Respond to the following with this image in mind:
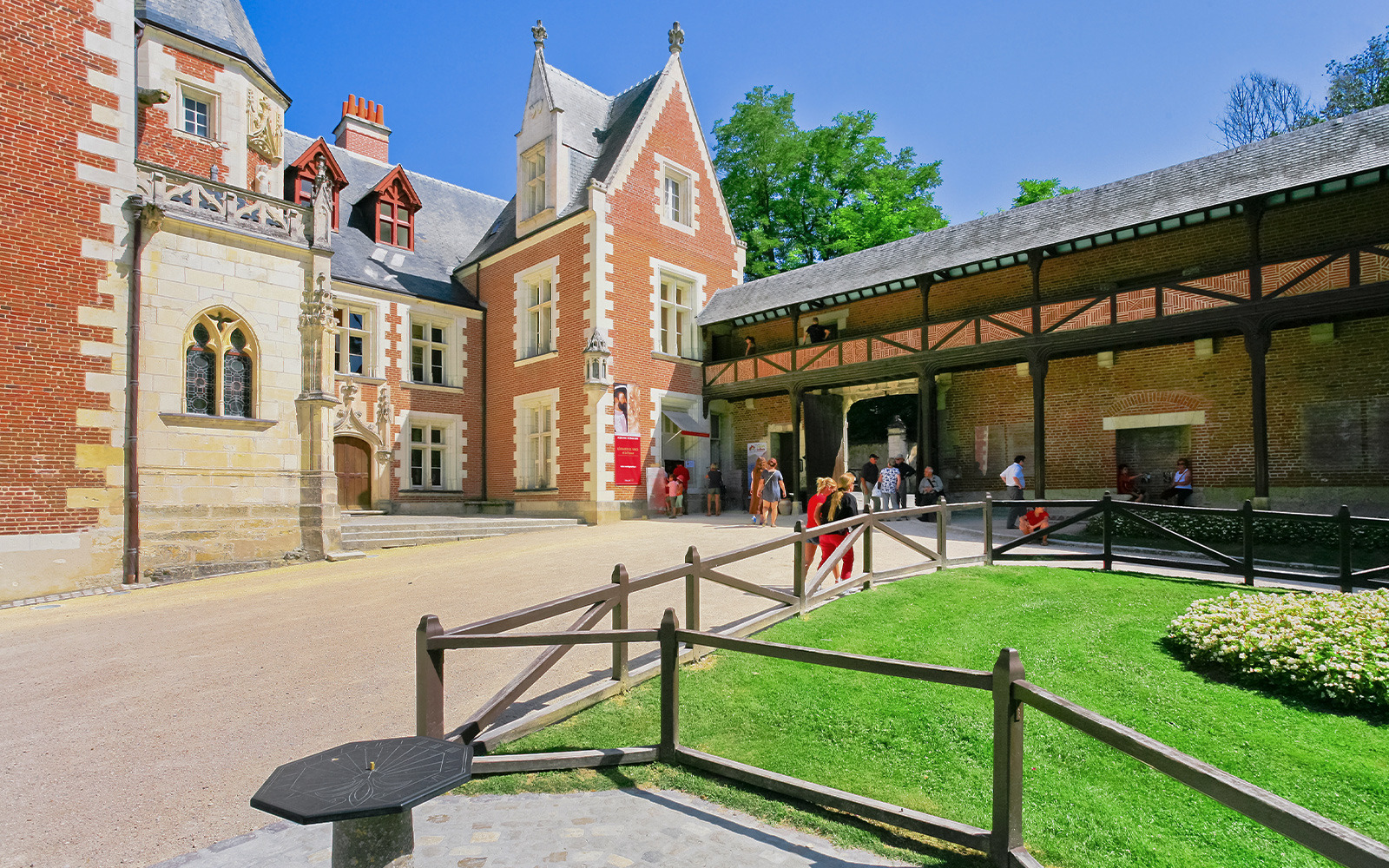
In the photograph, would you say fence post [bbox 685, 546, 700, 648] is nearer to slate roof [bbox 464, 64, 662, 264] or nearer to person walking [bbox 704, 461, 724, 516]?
person walking [bbox 704, 461, 724, 516]

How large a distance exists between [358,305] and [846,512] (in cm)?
1545

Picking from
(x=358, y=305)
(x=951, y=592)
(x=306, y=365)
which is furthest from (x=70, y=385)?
(x=951, y=592)

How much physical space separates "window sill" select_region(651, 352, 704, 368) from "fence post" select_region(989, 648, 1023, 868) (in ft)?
54.5

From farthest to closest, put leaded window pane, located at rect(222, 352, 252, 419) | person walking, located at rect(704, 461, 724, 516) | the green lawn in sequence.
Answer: person walking, located at rect(704, 461, 724, 516), leaded window pane, located at rect(222, 352, 252, 419), the green lawn

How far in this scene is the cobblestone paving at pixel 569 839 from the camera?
3053 millimetres

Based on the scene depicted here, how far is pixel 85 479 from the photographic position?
388 inches

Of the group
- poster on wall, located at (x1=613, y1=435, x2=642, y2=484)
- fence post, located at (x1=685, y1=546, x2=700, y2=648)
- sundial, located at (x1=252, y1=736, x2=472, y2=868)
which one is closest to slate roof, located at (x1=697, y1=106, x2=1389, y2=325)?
poster on wall, located at (x1=613, y1=435, x2=642, y2=484)

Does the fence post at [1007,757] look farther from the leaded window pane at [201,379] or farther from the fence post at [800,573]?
the leaded window pane at [201,379]

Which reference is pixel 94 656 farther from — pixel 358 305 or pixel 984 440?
pixel 984 440

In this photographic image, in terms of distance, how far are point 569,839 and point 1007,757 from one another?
1974mm

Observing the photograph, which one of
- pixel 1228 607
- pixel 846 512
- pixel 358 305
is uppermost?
pixel 358 305

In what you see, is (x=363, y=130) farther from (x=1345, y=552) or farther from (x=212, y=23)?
(x=1345, y=552)

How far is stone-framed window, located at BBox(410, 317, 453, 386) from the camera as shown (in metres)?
20.1

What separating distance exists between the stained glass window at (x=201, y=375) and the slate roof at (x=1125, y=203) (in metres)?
12.3
